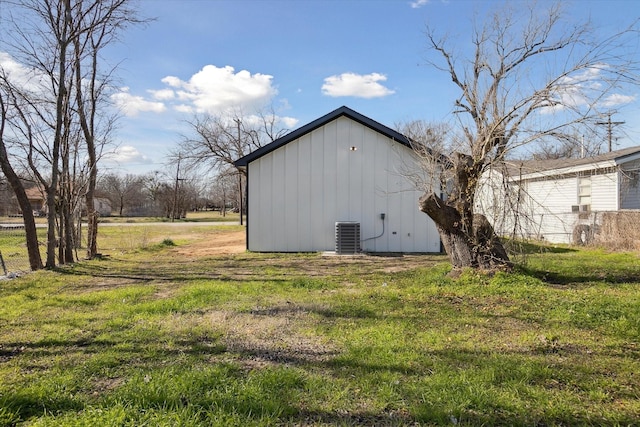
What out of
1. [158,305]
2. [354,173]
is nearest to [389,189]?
[354,173]

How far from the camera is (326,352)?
11.5 ft

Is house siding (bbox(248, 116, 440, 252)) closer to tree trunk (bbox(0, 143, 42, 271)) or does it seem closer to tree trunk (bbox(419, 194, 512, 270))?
tree trunk (bbox(419, 194, 512, 270))

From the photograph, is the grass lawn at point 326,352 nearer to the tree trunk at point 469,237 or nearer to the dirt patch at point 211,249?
the tree trunk at point 469,237

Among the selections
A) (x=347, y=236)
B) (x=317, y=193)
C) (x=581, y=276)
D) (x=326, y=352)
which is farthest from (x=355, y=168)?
(x=326, y=352)

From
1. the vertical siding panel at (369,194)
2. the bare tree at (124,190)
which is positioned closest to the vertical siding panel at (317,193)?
the vertical siding panel at (369,194)

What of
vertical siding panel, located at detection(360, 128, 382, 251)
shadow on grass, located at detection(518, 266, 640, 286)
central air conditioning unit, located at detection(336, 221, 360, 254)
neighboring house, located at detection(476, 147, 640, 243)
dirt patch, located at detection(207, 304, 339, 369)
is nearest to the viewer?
dirt patch, located at detection(207, 304, 339, 369)

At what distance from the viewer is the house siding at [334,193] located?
1176cm

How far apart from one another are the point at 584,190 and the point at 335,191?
9.90m

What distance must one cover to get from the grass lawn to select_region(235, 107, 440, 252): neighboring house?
16.7ft

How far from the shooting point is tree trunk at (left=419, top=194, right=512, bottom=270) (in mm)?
6496

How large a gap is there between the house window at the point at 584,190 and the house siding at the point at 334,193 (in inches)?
276

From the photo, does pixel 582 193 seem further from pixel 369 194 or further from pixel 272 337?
pixel 272 337

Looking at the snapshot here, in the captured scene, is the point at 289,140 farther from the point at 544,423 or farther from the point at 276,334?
the point at 544,423

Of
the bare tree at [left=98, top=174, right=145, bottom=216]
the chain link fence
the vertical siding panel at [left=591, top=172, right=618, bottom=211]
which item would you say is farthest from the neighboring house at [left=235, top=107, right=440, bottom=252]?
the bare tree at [left=98, top=174, right=145, bottom=216]
